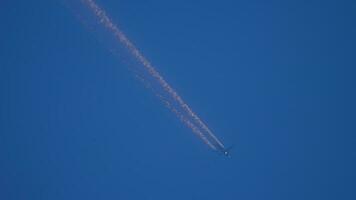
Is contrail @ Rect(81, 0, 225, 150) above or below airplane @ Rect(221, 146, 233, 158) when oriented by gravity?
above

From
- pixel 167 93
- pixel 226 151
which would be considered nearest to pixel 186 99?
pixel 167 93

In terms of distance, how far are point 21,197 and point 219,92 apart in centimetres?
120

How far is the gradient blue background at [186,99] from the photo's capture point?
5.82 ft

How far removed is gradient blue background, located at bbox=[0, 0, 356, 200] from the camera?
177cm

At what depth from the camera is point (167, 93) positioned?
1.82 meters

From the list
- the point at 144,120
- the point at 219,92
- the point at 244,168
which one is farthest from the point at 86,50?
the point at 244,168

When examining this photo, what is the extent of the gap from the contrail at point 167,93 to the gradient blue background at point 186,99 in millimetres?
31

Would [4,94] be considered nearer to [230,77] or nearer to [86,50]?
[86,50]

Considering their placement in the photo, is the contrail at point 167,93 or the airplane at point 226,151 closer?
the contrail at point 167,93

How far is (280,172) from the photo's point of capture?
191cm

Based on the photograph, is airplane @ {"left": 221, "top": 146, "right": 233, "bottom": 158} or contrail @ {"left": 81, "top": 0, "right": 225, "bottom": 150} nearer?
contrail @ {"left": 81, "top": 0, "right": 225, "bottom": 150}

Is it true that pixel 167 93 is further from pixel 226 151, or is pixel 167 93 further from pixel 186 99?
pixel 226 151

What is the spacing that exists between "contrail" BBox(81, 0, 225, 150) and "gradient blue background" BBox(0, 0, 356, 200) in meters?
0.03

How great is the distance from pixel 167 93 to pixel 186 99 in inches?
4.1
